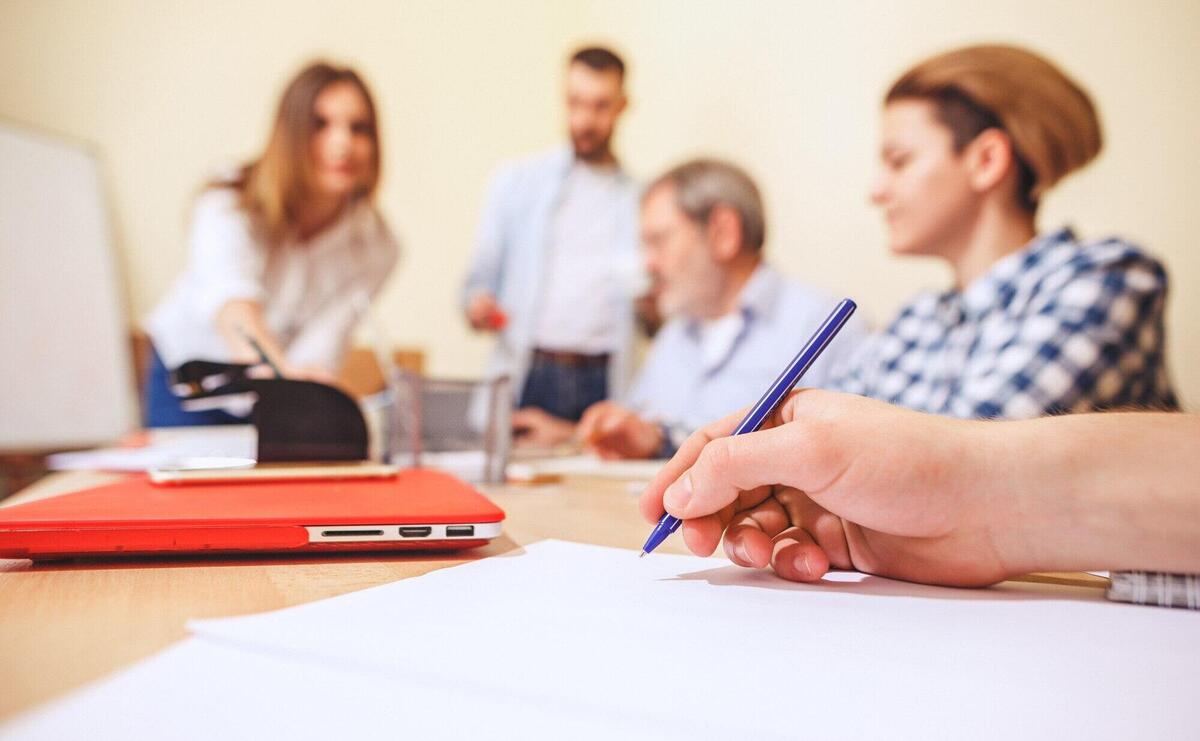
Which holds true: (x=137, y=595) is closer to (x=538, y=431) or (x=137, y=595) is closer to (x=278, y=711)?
(x=278, y=711)

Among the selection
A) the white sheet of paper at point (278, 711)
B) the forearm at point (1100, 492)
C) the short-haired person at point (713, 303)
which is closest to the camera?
the white sheet of paper at point (278, 711)

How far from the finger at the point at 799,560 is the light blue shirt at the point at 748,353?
3.46ft

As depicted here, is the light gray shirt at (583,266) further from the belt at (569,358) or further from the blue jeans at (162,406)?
the blue jeans at (162,406)

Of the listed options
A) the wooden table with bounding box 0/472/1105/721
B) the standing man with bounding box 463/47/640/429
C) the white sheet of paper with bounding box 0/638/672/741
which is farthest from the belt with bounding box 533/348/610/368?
the white sheet of paper with bounding box 0/638/672/741

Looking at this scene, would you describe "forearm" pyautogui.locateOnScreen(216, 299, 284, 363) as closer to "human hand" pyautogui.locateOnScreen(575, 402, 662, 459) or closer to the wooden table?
"human hand" pyautogui.locateOnScreen(575, 402, 662, 459)

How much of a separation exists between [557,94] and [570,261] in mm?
488

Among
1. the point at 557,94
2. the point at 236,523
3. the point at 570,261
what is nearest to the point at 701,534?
the point at 236,523

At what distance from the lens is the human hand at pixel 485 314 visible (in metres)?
1.98

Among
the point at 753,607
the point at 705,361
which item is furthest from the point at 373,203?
the point at 753,607

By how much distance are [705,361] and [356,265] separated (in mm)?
858

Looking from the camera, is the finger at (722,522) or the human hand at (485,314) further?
the human hand at (485,314)

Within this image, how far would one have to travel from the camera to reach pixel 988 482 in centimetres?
38

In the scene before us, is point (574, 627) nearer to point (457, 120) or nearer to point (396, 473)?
point (396, 473)

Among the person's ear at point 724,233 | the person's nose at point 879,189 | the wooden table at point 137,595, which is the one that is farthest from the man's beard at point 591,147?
the wooden table at point 137,595
